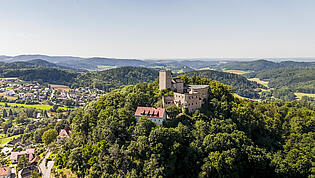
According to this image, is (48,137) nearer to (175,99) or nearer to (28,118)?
(175,99)

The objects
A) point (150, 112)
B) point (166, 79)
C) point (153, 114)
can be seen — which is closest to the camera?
point (153, 114)

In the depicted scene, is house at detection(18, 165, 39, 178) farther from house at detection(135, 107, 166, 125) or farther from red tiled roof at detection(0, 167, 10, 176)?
house at detection(135, 107, 166, 125)

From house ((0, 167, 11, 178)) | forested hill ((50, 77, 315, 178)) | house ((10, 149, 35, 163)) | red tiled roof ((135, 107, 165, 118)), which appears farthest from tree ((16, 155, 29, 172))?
red tiled roof ((135, 107, 165, 118))

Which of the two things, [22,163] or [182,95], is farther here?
[22,163]

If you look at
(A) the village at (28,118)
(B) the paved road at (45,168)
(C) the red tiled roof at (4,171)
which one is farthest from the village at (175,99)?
(C) the red tiled roof at (4,171)

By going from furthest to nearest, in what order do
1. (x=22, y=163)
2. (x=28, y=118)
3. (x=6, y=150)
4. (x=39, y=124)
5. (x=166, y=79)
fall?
(x=28, y=118) → (x=39, y=124) → (x=6, y=150) → (x=166, y=79) → (x=22, y=163)

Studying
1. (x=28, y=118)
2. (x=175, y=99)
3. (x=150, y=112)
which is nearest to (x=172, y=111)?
(x=175, y=99)

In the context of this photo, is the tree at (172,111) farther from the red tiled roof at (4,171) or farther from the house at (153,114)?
the red tiled roof at (4,171)
